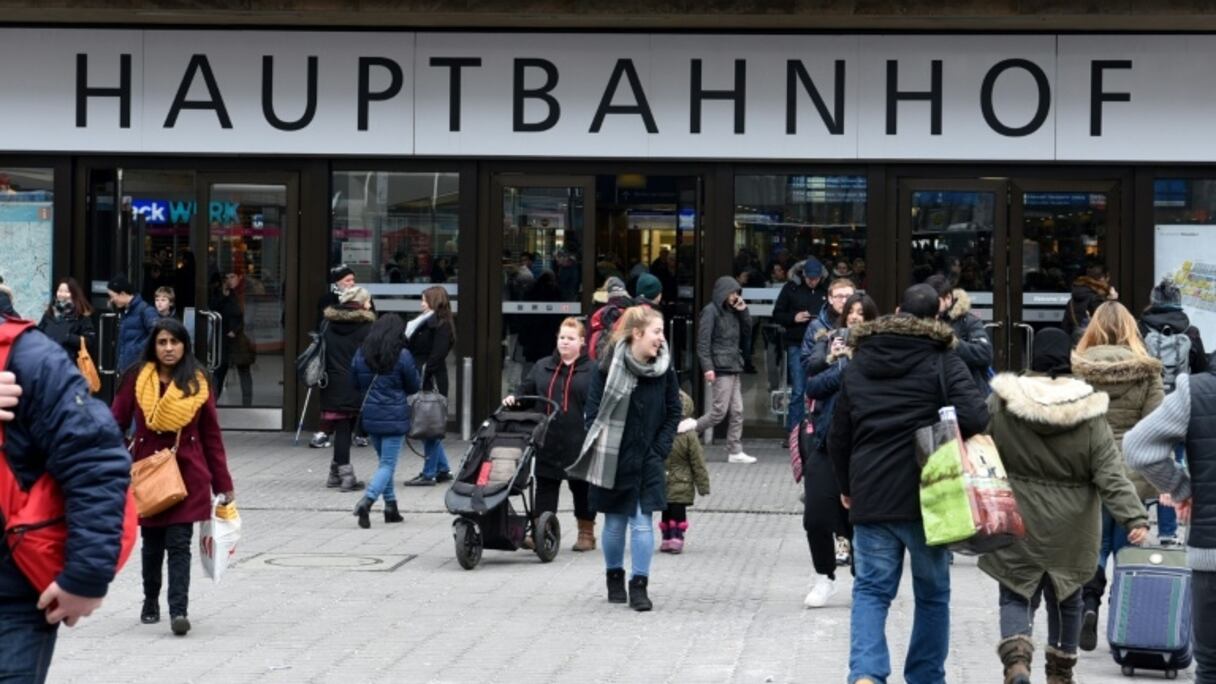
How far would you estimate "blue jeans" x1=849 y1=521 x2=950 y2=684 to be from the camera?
25.7ft

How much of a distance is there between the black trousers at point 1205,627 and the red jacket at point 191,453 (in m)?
5.13

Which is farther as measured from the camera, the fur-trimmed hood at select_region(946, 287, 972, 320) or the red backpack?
the fur-trimmed hood at select_region(946, 287, 972, 320)

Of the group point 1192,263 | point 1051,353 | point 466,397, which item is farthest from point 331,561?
point 1192,263

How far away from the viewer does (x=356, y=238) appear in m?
21.0

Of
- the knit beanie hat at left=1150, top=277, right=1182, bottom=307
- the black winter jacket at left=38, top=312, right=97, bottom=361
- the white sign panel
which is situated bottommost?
the black winter jacket at left=38, top=312, right=97, bottom=361

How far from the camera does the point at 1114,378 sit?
10.1 m

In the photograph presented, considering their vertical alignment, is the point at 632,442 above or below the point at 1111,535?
above

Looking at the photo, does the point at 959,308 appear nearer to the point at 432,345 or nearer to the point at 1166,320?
the point at 1166,320

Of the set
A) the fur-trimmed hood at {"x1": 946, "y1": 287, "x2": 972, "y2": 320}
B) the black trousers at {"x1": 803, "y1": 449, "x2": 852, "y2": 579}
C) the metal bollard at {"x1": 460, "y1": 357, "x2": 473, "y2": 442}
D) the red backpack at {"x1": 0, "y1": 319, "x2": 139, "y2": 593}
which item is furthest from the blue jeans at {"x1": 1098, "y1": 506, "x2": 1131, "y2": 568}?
the metal bollard at {"x1": 460, "y1": 357, "x2": 473, "y2": 442}

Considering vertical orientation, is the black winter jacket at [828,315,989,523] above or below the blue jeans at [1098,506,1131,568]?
above

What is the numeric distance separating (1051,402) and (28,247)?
15396 millimetres

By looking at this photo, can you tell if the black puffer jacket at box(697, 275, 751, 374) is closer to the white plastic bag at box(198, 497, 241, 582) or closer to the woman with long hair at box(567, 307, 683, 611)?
the woman with long hair at box(567, 307, 683, 611)

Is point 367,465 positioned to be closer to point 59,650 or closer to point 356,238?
point 356,238

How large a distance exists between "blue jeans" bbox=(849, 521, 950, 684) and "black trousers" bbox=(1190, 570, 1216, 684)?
1283 millimetres
